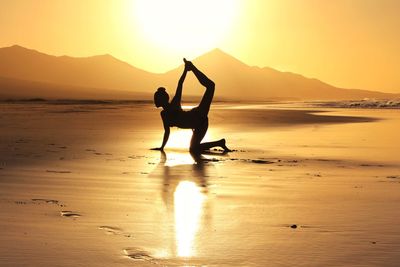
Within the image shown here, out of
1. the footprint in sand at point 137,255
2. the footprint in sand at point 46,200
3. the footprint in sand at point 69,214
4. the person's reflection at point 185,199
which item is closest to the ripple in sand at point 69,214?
the footprint in sand at point 69,214

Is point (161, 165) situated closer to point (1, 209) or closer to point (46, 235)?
point (1, 209)

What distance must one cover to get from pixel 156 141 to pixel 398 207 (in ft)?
42.8

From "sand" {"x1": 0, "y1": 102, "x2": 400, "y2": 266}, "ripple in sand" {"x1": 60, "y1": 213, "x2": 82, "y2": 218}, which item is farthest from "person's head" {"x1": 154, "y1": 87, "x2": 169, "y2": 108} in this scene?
"ripple in sand" {"x1": 60, "y1": 213, "x2": 82, "y2": 218}

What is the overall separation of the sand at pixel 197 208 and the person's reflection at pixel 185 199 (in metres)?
0.01

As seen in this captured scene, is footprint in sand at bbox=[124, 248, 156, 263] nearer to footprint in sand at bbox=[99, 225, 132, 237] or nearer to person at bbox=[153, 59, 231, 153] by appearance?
footprint in sand at bbox=[99, 225, 132, 237]

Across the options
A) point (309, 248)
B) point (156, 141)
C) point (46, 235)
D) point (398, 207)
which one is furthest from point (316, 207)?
point (156, 141)

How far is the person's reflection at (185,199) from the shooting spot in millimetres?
6684

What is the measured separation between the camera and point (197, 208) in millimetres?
8492

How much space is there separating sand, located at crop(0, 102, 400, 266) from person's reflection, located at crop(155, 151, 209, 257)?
0.05ft

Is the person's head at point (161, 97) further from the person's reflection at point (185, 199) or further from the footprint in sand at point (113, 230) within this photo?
the footprint in sand at point (113, 230)

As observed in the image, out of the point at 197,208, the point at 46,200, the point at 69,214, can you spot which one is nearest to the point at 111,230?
the point at 69,214

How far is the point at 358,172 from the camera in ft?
42.2

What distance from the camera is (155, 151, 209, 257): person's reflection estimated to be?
668 cm

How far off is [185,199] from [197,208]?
742mm
